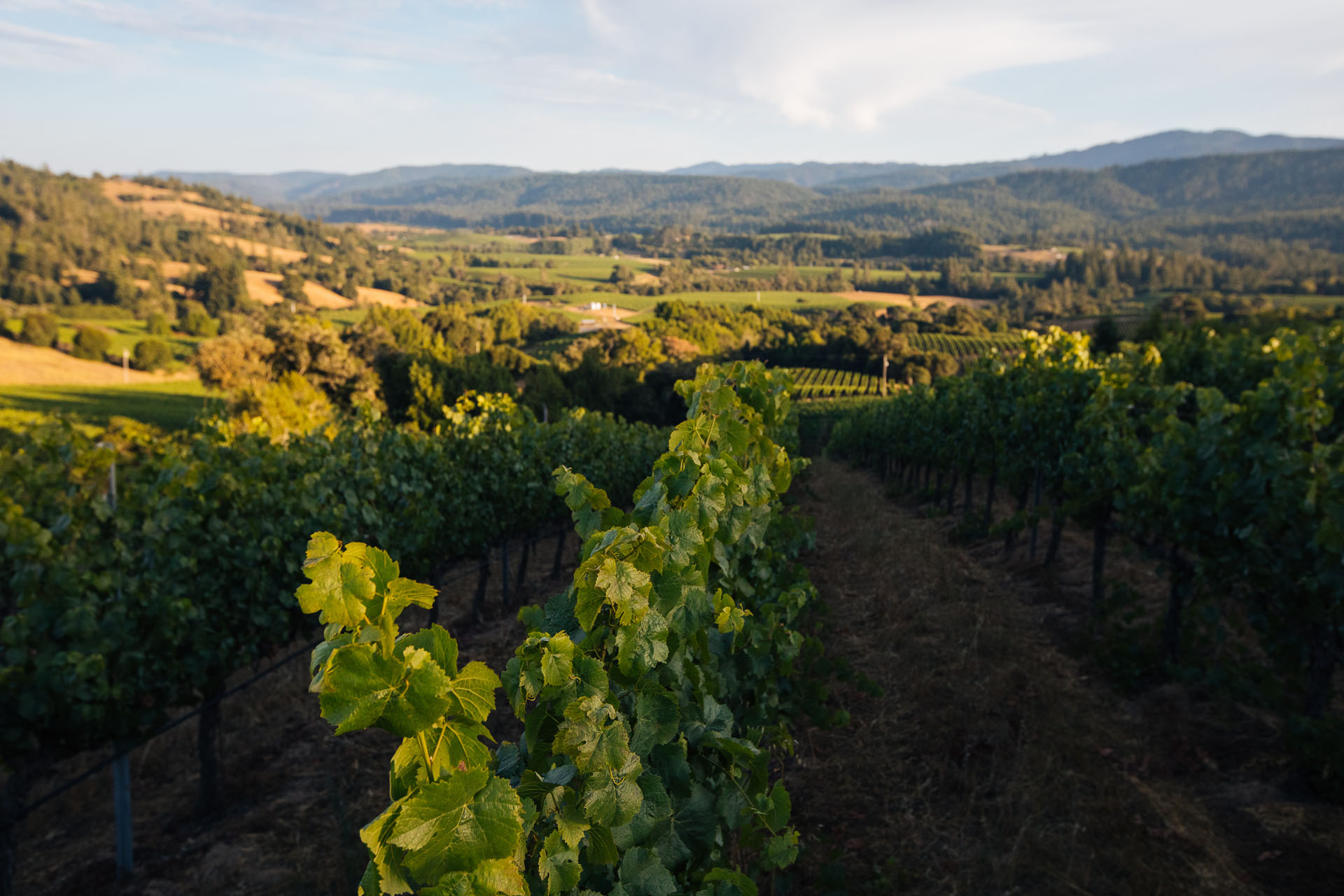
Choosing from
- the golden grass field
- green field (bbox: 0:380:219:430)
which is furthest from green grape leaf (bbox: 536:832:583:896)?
the golden grass field

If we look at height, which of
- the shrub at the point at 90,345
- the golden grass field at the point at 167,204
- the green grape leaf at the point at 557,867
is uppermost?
the golden grass field at the point at 167,204

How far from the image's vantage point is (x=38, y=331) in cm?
5916

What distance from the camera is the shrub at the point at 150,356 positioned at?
58125 millimetres

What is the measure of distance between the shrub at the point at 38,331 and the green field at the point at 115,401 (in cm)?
1204

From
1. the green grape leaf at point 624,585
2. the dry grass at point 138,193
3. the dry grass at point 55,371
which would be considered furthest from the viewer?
the dry grass at point 138,193

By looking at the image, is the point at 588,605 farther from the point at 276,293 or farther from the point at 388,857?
Result: the point at 276,293

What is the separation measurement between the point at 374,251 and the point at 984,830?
144 meters

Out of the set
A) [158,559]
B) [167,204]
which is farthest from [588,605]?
[167,204]

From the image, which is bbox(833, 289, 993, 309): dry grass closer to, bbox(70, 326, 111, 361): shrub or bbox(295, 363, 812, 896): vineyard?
bbox(70, 326, 111, 361): shrub

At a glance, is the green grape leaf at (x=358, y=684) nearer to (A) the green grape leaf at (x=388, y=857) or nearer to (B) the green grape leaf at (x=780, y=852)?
(A) the green grape leaf at (x=388, y=857)

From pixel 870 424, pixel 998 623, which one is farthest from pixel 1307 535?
pixel 870 424

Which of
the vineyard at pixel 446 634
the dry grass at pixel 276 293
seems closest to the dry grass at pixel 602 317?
the dry grass at pixel 276 293

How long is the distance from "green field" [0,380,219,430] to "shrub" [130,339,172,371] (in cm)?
485

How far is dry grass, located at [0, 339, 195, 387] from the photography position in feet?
170
